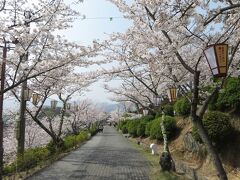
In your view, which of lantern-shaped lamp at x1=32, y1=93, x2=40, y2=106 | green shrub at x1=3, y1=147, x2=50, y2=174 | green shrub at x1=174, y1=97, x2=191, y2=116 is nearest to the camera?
green shrub at x1=3, y1=147, x2=50, y2=174

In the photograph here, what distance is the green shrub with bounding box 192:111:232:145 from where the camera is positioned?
12359 mm

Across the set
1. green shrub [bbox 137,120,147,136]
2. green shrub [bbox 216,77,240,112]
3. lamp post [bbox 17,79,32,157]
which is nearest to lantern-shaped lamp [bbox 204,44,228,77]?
green shrub [bbox 216,77,240,112]

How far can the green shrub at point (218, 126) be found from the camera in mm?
12359

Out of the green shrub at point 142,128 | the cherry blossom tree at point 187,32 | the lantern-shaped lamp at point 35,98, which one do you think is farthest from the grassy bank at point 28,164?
the green shrub at point 142,128

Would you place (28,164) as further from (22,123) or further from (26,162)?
(22,123)

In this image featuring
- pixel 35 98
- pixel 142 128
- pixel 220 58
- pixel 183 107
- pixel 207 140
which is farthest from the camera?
pixel 142 128

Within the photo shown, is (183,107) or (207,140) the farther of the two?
(183,107)

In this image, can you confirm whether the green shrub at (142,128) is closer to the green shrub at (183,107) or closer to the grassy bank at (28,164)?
the green shrub at (183,107)

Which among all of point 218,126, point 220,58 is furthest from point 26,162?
point 220,58

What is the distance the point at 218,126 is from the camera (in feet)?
40.7

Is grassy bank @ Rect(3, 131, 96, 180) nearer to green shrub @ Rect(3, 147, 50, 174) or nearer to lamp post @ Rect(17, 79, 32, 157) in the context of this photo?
green shrub @ Rect(3, 147, 50, 174)

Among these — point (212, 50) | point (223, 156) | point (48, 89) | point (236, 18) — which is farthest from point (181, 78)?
point (48, 89)

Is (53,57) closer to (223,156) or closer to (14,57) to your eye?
(14,57)

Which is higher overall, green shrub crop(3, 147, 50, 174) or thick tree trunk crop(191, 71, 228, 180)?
thick tree trunk crop(191, 71, 228, 180)
